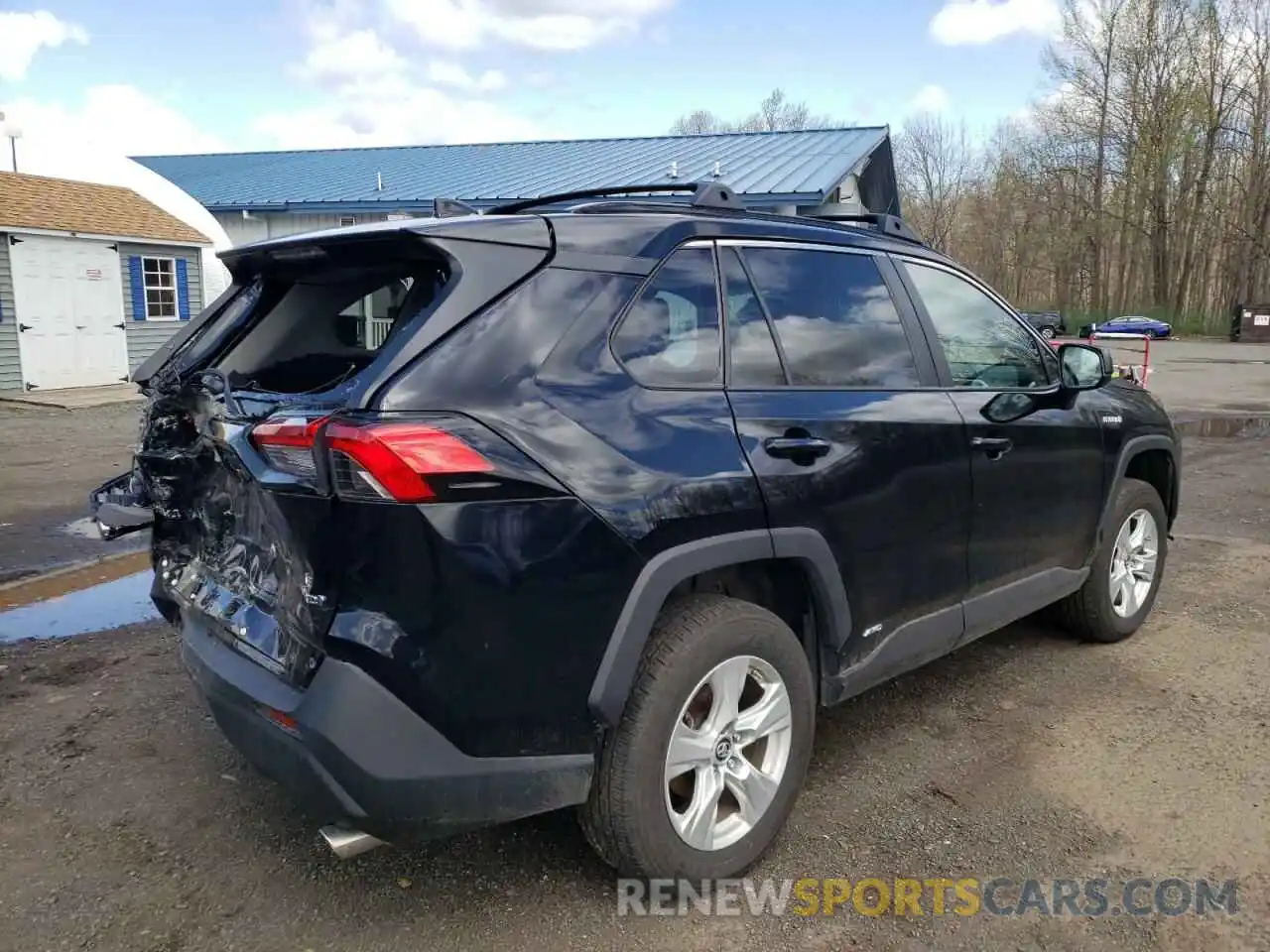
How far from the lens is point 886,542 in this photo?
3133 millimetres

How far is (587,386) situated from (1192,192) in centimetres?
5416

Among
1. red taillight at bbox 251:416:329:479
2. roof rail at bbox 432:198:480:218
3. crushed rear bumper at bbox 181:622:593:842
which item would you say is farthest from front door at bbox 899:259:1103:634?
red taillight at bbox 251:416:329:479

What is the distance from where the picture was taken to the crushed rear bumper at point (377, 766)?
2203 millimetres

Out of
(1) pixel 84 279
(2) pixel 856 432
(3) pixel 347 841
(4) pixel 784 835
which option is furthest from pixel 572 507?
(1) pixel 84 279

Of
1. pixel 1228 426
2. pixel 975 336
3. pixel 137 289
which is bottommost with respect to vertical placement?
pixel 1228 426

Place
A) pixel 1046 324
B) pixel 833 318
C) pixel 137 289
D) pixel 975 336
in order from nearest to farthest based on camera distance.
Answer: pixel 833 318
pixel 975 336
pixel 1046 324
pixel 137 289

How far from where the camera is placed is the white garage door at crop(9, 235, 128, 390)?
15.9m

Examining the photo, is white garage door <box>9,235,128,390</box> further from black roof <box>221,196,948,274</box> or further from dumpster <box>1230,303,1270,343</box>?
dumpster <box>1230,303,1270,343</box>

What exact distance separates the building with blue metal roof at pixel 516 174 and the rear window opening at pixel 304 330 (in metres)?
16.4

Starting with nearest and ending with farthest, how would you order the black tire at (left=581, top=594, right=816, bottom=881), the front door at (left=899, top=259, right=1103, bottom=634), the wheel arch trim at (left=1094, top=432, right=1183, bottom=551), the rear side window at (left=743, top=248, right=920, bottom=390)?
the black tire at (left=581, top=594, right=816, bottom=881) → the rear side window at (left=743, top=248, right=920, bottom=390) → the front door at (left=899, top=259, right=1103, bottom=634) → the wheel arch trim at (left=1094, top=432, right=1183, bottom=551)

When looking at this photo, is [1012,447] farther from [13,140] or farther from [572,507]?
[13,140]

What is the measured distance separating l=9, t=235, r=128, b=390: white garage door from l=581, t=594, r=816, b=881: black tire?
16.8 metres

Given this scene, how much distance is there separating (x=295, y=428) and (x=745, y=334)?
1322 mm

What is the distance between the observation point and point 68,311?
1659cm
